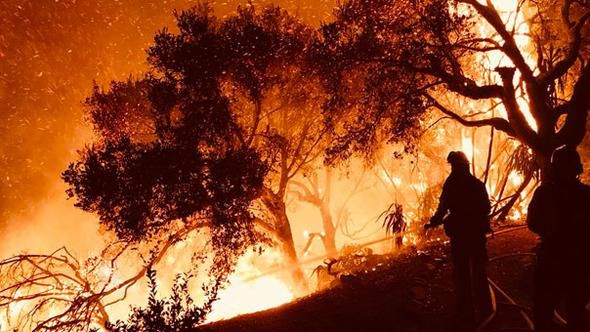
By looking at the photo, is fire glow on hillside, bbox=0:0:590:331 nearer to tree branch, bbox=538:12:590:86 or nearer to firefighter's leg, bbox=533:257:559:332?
tree branch, bbox=538:12:590:86

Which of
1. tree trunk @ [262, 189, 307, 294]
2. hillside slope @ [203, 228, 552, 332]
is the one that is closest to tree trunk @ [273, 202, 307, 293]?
tree trunk @ [262, 189, 307, 294]

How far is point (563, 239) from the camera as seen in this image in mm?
4613

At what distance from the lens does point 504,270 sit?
8.48m

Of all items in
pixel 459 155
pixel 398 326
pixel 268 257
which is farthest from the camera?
pixel 268 257

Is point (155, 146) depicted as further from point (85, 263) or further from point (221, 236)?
point (85, 263)

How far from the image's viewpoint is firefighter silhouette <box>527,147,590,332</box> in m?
4.54

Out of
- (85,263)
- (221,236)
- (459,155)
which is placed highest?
(85,263)

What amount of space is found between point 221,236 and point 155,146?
120 inches

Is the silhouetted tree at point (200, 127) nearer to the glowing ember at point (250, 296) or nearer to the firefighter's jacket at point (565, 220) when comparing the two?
the glowing ember at point (250, 296)

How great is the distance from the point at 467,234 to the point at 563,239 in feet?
4.19

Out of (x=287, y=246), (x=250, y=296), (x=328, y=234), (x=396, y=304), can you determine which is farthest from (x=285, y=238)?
(x=328, y=234)

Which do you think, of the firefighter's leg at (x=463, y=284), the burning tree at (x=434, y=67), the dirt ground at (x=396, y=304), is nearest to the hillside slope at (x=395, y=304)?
the dirt ground at (x=396, y=304)

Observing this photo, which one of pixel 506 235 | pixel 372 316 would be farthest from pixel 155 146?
pixel 506 235

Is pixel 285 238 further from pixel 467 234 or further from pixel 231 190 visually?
pixel 467 234
